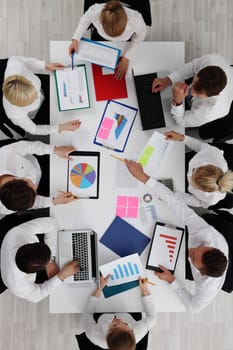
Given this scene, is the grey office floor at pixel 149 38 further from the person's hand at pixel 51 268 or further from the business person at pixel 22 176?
the business person at pixel 22 176

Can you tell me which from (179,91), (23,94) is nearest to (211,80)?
(179,91)

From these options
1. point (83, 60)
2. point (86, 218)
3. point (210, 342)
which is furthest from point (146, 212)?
point (210, 342)

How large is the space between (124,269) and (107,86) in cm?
105

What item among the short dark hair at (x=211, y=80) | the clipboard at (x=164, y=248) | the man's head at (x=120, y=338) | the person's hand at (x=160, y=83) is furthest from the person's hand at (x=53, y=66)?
the man's head at (x=120, y=338)

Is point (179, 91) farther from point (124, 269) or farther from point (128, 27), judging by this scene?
point (124, 269)

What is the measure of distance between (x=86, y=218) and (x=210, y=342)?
151 cm

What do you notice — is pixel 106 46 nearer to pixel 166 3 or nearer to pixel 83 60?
pixel 83 60

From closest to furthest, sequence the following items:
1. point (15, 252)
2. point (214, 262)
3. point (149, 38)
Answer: point (214, 262)
point (15, 252)
point (149, 38)

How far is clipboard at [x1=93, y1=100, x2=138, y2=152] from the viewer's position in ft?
6.97

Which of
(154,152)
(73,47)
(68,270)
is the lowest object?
(68,270)

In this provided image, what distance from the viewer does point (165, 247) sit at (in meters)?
2.13

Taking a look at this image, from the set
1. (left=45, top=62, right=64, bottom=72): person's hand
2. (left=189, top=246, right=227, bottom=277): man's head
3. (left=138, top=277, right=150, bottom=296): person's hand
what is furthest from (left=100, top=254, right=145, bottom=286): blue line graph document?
(left=45, top=62, right=64, bottom=72): person's hand

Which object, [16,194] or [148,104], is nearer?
[16,194]

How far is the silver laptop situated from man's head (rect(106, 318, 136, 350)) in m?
0.28
